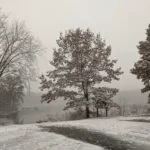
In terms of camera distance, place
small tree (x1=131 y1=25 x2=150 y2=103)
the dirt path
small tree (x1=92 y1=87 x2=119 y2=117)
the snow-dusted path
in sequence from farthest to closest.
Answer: small tree (x1=92 y1=87 x2=119 y2=117), small tree (x1=131 y1=25 x2=150 y2=103), the snow-dusted path, the dirt path

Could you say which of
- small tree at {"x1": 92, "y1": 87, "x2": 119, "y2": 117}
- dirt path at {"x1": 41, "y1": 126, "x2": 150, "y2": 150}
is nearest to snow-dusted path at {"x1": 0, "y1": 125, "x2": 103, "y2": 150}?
dirt path at {"x1": 41, "y1": 126, "x2": 150, "y2": 150}

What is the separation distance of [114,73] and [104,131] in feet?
43.3

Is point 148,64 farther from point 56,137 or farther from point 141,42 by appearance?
point 56,137

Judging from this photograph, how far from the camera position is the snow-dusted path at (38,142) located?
486 inches

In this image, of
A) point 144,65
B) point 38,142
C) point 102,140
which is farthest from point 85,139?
point 144,65

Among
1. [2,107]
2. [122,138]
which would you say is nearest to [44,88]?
[122,138]

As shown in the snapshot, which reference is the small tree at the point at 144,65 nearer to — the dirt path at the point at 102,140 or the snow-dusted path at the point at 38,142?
the dirt path at the point at 102,140

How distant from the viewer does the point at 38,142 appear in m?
13.8

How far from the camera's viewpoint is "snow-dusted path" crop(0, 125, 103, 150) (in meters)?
12.4

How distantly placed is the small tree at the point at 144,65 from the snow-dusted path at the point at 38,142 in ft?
41.0

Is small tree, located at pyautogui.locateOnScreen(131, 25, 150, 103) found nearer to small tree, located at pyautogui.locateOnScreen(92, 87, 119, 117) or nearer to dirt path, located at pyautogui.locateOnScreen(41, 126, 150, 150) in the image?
small tree, located at pyautogui.locateOnScreen(92, 87, 119, 117)

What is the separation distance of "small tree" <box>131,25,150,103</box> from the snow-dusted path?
12.5m

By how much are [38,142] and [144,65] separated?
13973mm

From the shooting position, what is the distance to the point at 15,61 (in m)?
32.2
